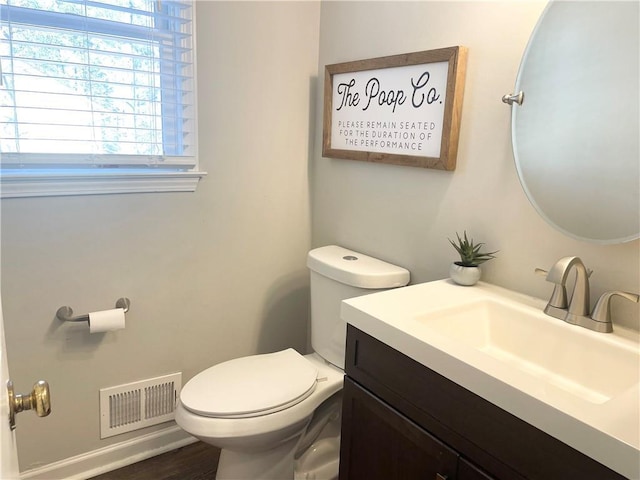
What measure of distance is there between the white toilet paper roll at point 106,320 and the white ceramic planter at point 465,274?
112 centimetres

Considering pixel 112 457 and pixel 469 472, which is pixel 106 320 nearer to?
pixel 112 457

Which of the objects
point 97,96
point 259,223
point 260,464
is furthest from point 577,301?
point 97,96

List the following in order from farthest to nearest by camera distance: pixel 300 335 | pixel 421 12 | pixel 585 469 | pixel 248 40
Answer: pixel 300 335
pixel 248 40
pixel 421 12
pixel 585 469

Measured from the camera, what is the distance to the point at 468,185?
4.59ft

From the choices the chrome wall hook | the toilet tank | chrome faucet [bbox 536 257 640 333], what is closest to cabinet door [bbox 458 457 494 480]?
chrome faucet [bbox 536 257 640 333]

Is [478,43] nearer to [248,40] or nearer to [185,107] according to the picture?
Answer: [248,40]

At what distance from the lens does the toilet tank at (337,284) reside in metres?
1.53

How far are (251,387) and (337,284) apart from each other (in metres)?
0.45

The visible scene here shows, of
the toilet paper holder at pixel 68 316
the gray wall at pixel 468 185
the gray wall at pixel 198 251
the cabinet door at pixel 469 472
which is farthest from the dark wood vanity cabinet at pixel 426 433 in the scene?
the toilet paper holder at pixel 68 316

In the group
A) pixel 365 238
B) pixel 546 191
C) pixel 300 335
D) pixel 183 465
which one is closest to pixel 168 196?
pixel 365 238

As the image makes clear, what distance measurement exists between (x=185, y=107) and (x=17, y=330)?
94 cm

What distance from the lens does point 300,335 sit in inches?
85.7

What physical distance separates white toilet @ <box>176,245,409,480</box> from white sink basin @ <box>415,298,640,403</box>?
369mm

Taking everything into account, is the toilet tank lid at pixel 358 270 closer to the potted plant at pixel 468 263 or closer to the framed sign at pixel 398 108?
the potted plant at pixel 468 263
